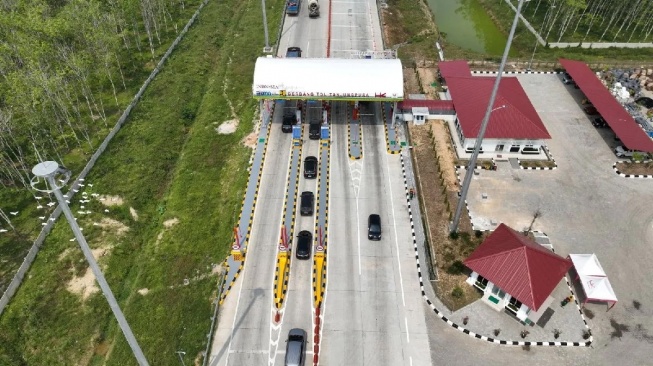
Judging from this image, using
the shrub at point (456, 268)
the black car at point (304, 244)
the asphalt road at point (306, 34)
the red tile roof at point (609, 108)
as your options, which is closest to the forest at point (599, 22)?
the red tile roof at point (609, 108)

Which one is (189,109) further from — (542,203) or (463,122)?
(542,203)

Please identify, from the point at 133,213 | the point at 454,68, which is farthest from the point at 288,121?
the point at 454,68

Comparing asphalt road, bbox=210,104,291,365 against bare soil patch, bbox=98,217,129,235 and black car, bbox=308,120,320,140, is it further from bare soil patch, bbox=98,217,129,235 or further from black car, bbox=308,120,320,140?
bare soil patch, bbox=98,217,129,235

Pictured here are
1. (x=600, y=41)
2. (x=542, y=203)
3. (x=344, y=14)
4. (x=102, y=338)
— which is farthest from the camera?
(x=344, y=14)

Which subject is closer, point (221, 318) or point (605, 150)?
point (221, 318)

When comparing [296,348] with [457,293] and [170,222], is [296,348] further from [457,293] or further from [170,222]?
[170,222]

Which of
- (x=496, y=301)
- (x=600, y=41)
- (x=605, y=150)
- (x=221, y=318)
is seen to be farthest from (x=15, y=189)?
(x=600, y=41)
